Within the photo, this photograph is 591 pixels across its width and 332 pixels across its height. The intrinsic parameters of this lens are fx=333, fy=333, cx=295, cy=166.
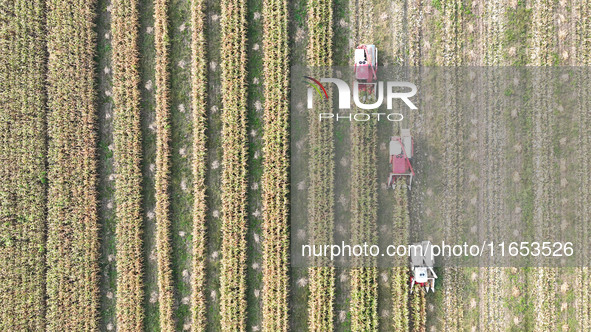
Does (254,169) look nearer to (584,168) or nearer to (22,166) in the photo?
(22,166)

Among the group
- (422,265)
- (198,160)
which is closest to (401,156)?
(422,265)

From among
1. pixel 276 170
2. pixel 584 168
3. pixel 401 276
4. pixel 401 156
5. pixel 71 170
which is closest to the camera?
pixel 401 156

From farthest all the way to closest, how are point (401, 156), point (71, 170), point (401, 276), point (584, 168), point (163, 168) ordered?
point (71, 170) → point (163, 168) → point (584, 168) → point (401, 276) → point (401, 156)

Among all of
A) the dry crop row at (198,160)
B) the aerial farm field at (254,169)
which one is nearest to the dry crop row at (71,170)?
the aerial farm field at (254,169)

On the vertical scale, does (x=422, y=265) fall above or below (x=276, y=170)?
below

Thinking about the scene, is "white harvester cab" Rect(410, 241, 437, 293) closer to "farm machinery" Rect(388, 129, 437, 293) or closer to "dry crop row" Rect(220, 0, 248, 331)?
"farm machinery" Rect(388, 129, 437, 293)

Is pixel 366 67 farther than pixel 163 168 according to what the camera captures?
No
